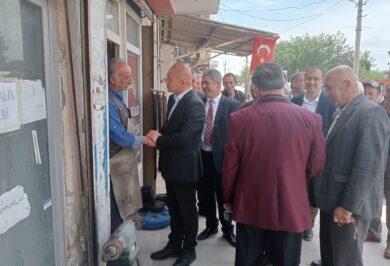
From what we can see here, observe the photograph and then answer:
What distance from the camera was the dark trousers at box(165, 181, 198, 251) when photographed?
3237mm

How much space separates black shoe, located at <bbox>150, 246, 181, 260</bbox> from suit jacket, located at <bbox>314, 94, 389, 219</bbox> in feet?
5.01

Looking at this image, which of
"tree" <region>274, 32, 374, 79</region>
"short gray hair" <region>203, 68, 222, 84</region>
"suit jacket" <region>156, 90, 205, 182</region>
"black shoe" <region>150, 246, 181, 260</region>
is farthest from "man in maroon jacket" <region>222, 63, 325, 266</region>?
"tree" <region>274, 32, 374, 79</region>

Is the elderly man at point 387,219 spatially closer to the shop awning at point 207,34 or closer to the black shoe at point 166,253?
the black shoe at point 166,253

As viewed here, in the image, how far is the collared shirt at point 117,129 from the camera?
2.73 metres

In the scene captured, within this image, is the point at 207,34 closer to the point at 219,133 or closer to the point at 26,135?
the point at 219,133

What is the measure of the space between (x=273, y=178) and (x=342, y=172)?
1.80 ft

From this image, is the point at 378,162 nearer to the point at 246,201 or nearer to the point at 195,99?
the point at 246,201

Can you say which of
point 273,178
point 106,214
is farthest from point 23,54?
point 273,178

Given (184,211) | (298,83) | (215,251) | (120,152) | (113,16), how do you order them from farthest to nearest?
(298,83) → (113,16) → (215,251) → (184,211) → (120,152)

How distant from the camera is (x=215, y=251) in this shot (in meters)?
3.71

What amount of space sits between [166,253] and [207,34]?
5.41 metres

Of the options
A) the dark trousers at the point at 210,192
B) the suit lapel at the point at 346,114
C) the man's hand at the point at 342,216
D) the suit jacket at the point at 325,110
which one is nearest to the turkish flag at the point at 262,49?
the suit jacket at the point at 325,110

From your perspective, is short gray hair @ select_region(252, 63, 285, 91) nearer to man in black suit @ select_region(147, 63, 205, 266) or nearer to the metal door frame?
man in black suit @ select_region(147, 63, 205, 266)

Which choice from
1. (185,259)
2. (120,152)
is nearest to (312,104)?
(185,259)
